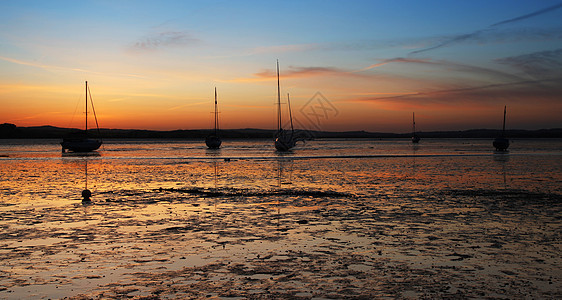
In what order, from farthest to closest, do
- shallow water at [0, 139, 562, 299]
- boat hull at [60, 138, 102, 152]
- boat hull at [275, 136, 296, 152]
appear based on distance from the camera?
boat hull at [275, 136, 296, 152] → boat hull at [60, 138, 102, 152] → shallow water at [0, 139, 562, 299]

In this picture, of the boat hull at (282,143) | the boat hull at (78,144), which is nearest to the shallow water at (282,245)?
the boat hull at (282,143)

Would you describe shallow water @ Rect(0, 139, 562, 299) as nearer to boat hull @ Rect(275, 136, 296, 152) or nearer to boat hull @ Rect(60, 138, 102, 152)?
boat hull @ Rect(275, 136, 296, 152)

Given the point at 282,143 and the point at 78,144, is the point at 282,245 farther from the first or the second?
the point at 78,144

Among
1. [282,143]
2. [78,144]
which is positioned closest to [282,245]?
[282,143]

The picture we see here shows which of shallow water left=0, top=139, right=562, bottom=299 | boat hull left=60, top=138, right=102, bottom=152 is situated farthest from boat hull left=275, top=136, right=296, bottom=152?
shallow water left=0, top=139, right=562, bottom=299

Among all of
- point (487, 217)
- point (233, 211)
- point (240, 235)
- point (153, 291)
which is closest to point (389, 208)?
point (487, 217)

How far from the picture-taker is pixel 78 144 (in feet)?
246

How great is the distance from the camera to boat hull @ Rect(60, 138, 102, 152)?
7381cm

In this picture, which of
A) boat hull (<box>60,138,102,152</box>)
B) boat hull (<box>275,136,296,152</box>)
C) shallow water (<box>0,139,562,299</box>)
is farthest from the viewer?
boat hull (<box>275,136,296,152</box>)

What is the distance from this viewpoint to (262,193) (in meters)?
20.3

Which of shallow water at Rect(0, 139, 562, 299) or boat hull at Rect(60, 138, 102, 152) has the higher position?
boat hull at Rect(60, 138, 102, 152)

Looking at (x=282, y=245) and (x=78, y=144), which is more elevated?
(x=78, y=144)

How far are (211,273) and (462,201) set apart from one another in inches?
482

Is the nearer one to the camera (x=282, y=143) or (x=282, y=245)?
(x=282, y=245)
